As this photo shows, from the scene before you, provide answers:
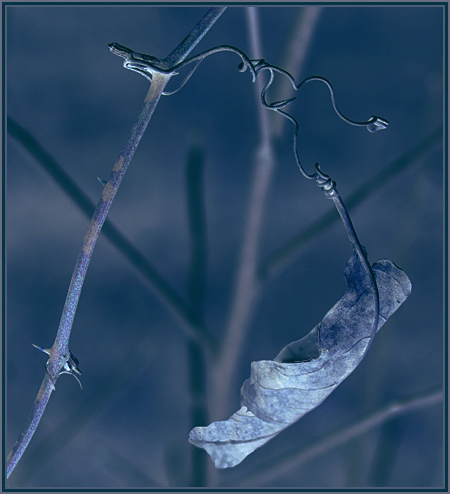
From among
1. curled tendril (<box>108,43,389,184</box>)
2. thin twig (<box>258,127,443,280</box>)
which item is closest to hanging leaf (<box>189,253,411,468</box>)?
curled tendril (<box>108,43,389,184</box>)

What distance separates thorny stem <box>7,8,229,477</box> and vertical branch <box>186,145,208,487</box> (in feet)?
0.69

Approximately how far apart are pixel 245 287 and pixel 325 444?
17cm

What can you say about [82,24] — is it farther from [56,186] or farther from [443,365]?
[443,365]

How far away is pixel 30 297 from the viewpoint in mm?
493

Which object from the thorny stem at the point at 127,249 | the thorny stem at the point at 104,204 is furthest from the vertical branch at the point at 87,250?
the thorny stem at the point at 127,249

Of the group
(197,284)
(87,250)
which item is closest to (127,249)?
(197,284)

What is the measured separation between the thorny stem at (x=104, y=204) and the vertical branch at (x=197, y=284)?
0.21 metres

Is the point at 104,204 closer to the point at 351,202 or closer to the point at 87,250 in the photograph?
the point at 87,250

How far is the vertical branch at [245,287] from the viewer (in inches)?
20.1

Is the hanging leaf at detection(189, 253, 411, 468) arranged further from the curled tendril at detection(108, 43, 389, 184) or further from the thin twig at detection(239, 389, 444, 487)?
the thin twig at detection(239, 389, 444, 487)

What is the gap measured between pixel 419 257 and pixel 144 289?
27cm

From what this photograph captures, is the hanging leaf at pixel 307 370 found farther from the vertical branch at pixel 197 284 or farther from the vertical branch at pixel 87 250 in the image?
the vertical branch at pixel 197 284

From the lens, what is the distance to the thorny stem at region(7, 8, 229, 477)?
0.29 m

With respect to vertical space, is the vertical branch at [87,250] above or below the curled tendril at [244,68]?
below
